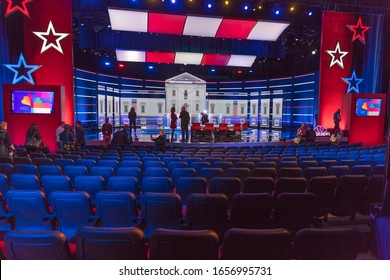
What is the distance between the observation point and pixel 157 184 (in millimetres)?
4410

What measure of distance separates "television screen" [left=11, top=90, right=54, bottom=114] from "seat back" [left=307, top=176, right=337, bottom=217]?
419 inches

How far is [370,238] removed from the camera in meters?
3.64

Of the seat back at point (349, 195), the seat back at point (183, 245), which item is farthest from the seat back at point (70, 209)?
the seat back at point (349, 195)

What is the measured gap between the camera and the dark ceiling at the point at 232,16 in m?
13.3

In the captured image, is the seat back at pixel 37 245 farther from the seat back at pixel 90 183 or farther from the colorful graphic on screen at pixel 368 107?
the colorful graphic on screen at pixel 368 107

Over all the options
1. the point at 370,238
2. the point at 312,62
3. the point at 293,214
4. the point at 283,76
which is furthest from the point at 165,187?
the point at 283,76

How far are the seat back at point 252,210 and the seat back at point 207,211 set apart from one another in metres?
0.16

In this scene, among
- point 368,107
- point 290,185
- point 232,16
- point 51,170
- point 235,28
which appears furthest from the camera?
point 235,28

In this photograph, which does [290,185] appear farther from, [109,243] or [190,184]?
[109,243]

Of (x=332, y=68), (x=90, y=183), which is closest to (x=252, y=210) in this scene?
(x=90, y=183)

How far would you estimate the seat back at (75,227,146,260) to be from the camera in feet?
7.01

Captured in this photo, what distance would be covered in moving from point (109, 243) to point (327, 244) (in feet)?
5.69
